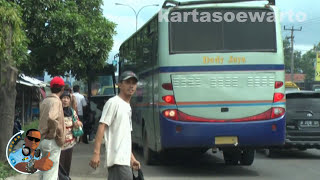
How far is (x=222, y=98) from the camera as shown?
10.5m

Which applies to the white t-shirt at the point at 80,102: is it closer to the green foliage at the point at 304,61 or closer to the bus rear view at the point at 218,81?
the bus rear view at the point at 218,81

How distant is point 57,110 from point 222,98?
Answer: 14.7 feet

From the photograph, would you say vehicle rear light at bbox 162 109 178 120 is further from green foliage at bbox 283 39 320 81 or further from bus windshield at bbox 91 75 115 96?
green foliage at bbox 283 39 320 81

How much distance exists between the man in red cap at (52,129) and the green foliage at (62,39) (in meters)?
9.88

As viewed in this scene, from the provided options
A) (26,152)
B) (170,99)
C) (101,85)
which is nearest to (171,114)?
(170,99)

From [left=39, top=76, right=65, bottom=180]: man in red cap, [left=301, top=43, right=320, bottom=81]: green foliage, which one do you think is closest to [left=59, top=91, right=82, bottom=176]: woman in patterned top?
[left=39, top=76, right=65, bottom=180]: man in red cap

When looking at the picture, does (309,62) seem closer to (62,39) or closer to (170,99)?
(62,39)

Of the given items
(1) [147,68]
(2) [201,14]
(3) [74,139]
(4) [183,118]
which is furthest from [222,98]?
(3) [74,139]

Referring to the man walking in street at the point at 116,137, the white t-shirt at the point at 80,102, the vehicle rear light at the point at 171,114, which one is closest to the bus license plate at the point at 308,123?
the vehicle rear light at the point at 171,114

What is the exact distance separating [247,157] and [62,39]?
24.8ft

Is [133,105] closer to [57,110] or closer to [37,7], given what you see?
[37,7]

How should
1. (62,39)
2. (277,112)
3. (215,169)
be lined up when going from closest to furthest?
(277,112) < (215,169) < (62,39)

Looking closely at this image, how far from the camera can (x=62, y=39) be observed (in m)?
17.1

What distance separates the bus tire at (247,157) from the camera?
12.3m
